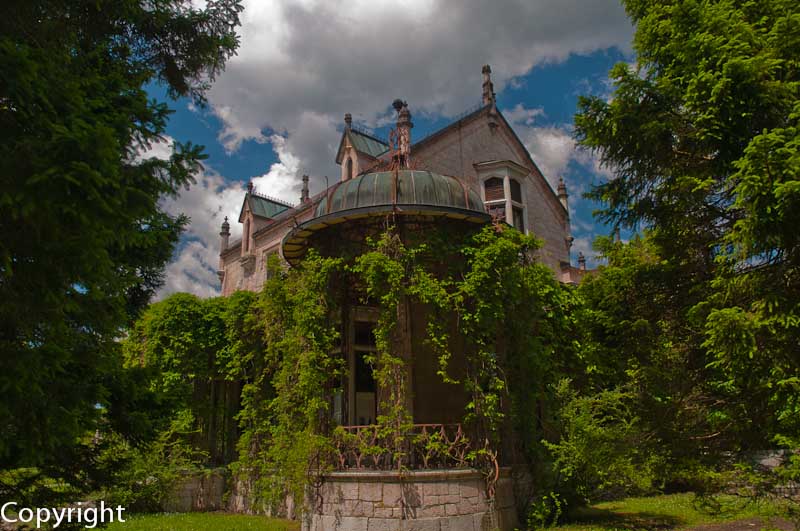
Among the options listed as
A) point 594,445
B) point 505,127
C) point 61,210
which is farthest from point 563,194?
point 61,210

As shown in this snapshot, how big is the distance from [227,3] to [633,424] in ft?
30.0

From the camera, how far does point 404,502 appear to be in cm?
1052

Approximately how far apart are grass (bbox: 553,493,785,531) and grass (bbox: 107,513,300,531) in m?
6.12

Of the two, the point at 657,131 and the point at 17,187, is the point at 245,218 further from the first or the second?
the point at 17,187

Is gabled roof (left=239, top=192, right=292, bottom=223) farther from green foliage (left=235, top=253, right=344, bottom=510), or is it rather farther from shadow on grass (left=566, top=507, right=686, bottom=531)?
shadow on grass (left=566, top=507, right=686, bottom=531)

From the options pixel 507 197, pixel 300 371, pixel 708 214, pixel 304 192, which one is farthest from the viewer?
pixel 304 192

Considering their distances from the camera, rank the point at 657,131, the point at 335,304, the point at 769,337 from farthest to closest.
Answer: the point at 335,304 < the point at 657,131 < the point at 769,337

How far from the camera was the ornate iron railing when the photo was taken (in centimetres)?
1097

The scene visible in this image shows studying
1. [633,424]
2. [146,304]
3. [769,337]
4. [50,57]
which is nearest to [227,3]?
[50,57]

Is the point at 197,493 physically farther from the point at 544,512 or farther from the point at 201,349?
the point at 544,512

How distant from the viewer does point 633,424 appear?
395 inches

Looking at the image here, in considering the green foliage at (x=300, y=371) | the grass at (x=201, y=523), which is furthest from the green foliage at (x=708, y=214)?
the grass at (x=201, y=523)

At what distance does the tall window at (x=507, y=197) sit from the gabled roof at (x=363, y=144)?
4243 mm

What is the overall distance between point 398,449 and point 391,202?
5006mm
